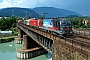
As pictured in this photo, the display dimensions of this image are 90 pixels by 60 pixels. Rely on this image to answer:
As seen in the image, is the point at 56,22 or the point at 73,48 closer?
the point at 73,48

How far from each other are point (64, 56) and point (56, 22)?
10169mm

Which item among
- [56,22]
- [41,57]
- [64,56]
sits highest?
[56,22]

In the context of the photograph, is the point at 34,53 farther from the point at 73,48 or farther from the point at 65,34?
the point at 73,48

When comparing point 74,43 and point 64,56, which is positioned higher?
point 74,43

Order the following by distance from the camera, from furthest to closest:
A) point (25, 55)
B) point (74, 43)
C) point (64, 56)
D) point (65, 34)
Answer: point (25, 55), point (65, 34), point (64, 56), point (74, 43)

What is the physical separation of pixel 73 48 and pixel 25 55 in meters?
33.6

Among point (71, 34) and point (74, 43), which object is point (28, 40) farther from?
point (74, 43)

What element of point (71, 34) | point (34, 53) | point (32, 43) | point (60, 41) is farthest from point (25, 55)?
point (60, 41)

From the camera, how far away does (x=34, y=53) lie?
54.2 meters

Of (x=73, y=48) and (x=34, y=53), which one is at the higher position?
(x=73, y=48)

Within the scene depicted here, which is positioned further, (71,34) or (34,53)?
(34,53)

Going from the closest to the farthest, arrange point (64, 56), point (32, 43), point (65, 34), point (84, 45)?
1. point (84, 45)
2. point (64, 56)
3. point (65, 34)
4. point (32, 43)

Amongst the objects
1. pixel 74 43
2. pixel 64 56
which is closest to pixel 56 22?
pixel 64 56

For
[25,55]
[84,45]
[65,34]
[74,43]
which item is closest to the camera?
[84,45]
